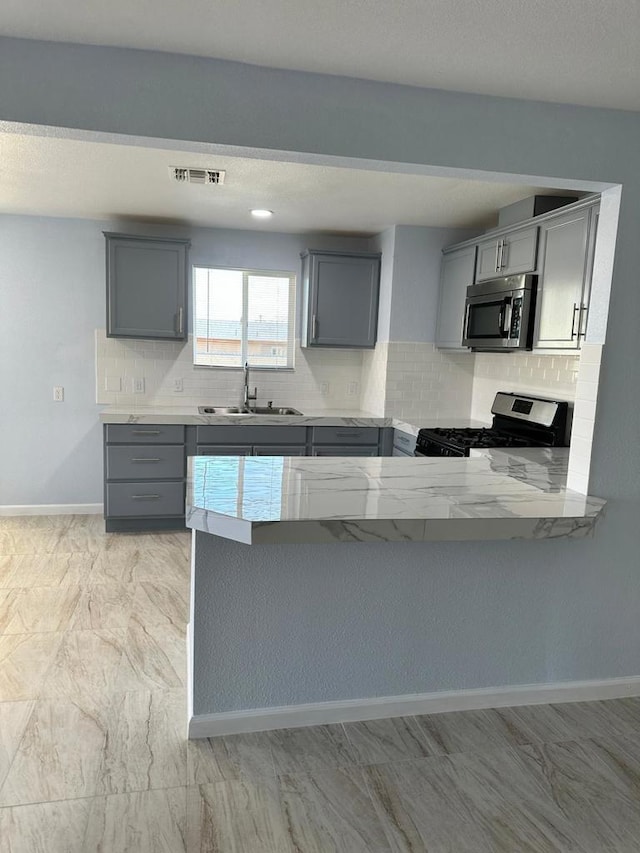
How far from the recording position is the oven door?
3459 mm

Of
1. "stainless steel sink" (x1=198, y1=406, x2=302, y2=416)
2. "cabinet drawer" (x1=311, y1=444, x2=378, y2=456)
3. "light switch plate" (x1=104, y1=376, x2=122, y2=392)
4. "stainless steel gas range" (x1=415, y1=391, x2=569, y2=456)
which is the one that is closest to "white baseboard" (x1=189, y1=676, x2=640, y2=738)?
"stainless steel gas range" (x1=415, y1=391, x2=569, y2=456)

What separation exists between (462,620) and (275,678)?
2.52 ft

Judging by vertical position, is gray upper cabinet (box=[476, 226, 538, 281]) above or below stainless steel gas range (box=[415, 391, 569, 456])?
above

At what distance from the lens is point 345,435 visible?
4.63m

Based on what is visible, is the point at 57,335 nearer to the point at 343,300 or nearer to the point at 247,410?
the point at 247,410

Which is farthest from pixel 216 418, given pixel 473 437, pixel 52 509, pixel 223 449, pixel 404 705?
pixel 404 705

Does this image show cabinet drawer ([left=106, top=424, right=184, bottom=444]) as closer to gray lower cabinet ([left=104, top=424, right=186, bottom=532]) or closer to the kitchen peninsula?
gray lower cabinet ([left=104, top=424, right=186, bottom=532])

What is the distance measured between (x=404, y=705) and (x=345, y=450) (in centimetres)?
246

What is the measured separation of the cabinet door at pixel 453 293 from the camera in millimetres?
4211

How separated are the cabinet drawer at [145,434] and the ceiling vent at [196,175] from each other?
1761mm

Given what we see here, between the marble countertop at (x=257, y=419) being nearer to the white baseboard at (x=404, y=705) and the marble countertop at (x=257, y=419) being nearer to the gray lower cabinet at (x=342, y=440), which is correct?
the gray lower cabinet at (x=342, y=440)

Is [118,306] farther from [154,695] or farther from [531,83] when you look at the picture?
[531,83]

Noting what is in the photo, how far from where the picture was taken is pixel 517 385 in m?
4.19

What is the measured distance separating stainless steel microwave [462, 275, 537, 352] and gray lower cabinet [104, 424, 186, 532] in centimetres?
221
